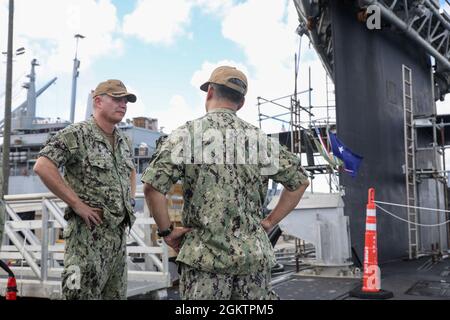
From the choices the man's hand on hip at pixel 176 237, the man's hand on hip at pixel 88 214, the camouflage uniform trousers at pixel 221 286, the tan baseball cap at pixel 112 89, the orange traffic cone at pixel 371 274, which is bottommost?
the orange traffic cone at pixel 371 274

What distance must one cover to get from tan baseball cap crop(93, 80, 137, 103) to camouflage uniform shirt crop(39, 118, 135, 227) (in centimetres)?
23

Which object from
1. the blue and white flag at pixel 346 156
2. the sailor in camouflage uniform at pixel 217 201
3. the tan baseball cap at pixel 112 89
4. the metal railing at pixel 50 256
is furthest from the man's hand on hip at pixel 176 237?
the blue and white flag at pixel 346 156

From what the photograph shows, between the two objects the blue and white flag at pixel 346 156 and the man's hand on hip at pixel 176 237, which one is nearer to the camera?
the man's hand on hip at pixel 176 237

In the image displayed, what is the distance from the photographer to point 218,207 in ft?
6.92

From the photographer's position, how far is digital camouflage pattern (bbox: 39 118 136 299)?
8.64 ft

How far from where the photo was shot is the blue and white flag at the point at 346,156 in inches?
287

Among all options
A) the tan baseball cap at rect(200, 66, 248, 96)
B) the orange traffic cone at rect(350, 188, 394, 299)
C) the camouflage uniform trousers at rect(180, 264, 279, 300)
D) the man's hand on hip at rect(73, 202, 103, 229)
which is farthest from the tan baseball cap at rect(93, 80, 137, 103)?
the orange traffic cone at rect(350, 188, 394, 299)

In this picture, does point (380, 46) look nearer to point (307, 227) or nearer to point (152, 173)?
point (307, 227)

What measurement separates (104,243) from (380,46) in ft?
26.8

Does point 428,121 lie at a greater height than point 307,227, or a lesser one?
greater

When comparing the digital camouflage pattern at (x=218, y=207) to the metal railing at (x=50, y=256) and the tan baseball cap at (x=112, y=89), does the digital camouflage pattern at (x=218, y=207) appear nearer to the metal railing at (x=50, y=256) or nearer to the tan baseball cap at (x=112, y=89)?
the tan baseball cap at (x=112, y=89)

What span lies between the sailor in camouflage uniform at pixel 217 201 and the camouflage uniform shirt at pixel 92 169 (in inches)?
28.9
